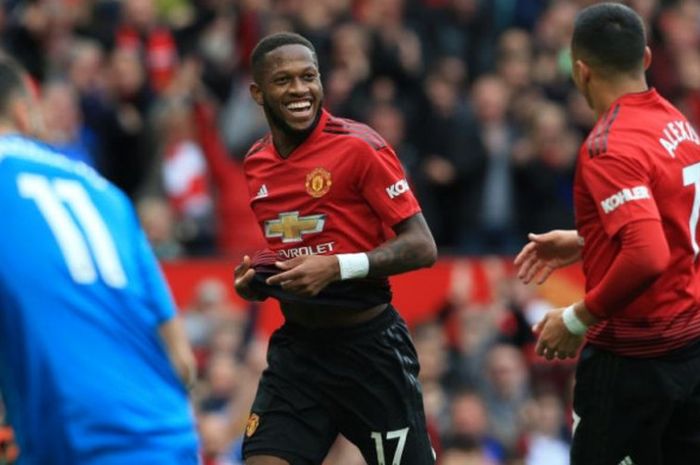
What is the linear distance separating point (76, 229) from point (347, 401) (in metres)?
2.05

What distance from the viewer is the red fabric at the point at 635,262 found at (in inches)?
265

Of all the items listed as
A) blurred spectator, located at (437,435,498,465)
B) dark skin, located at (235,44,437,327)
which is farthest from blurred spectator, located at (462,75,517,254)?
dark skin, located at (235,44,437,327)

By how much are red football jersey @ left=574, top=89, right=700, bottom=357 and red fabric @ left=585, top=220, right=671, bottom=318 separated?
0.08 m

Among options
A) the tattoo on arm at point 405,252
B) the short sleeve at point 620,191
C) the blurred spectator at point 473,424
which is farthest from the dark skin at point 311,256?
the blurred spectator at point 473,424

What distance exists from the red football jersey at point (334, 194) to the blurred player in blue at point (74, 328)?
151 centimetres

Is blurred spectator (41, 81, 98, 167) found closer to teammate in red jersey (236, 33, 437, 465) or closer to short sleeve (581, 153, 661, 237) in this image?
teammate in red jersey (236, 33, 437, 465)

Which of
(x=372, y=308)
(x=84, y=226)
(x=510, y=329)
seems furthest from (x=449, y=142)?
(x=84, y=226)

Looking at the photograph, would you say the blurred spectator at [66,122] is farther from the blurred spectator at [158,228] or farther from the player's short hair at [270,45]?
the player's short hair at [270,45]

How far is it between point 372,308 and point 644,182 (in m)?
1.49

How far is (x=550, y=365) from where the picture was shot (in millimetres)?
14945

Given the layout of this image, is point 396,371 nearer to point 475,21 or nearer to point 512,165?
point 512,165

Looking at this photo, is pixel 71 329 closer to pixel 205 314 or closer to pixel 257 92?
pixel 257 92

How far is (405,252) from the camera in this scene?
24.1 ft

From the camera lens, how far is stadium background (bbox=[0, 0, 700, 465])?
14.4 m
